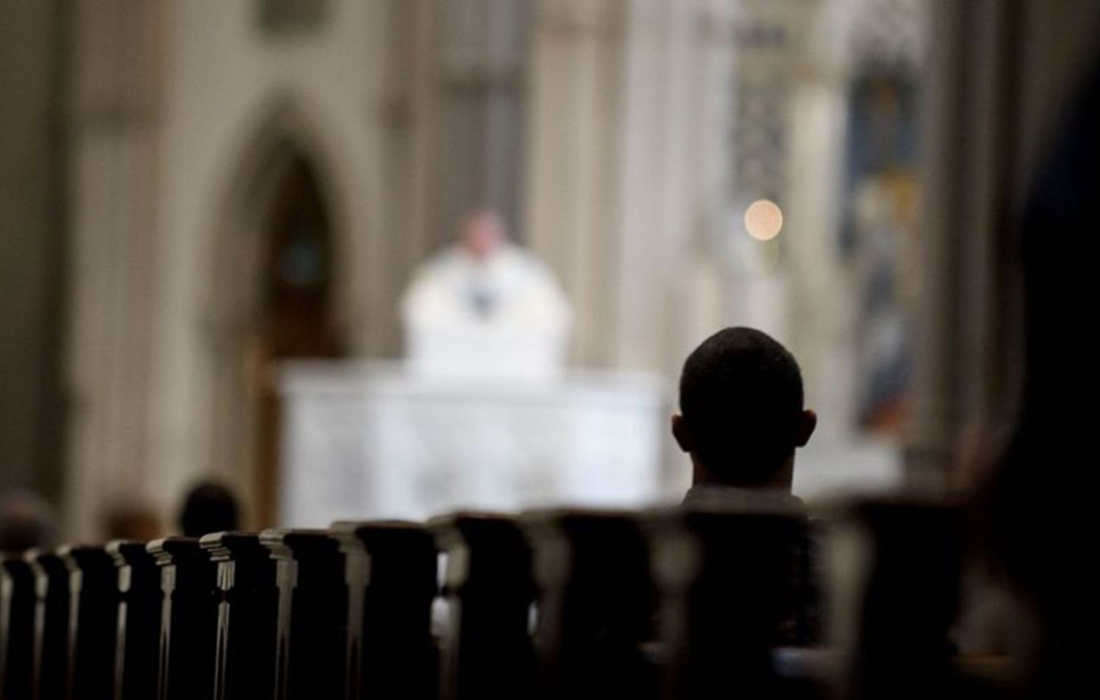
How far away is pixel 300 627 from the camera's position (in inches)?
131

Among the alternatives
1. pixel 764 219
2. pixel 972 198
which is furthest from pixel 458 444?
pixel 972 198

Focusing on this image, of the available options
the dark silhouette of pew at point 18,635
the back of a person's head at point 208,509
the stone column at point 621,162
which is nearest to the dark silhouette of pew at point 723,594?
the dark silhouette of pew at point 18,635

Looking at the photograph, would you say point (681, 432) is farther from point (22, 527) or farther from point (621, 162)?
point (621, 162)

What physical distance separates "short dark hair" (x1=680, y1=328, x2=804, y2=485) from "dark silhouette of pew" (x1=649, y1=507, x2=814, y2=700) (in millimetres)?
1027

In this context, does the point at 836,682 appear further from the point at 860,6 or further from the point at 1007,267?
the point at 860,6

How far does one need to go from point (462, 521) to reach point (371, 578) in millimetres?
371

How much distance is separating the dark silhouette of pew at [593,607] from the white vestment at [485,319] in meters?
10.9

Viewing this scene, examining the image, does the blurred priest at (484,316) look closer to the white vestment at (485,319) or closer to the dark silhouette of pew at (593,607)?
the white vestment at (485,319)

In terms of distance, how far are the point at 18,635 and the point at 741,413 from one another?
264cm

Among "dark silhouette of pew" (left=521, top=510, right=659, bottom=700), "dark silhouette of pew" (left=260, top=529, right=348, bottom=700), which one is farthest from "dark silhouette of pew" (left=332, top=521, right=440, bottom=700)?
"dark silhouette of pew" (left=521, top=510, right=659, bottom=700)

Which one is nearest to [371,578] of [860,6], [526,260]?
[526,260]

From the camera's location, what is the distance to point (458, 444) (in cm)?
1316

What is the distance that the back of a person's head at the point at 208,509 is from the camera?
19.0 ft

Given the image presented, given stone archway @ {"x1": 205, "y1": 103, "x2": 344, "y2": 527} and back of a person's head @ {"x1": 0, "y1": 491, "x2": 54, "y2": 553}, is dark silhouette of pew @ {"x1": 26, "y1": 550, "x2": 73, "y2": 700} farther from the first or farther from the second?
stone archway @ {"x1": 205, "y1": 103, "x2": 344, "y2": 527}
